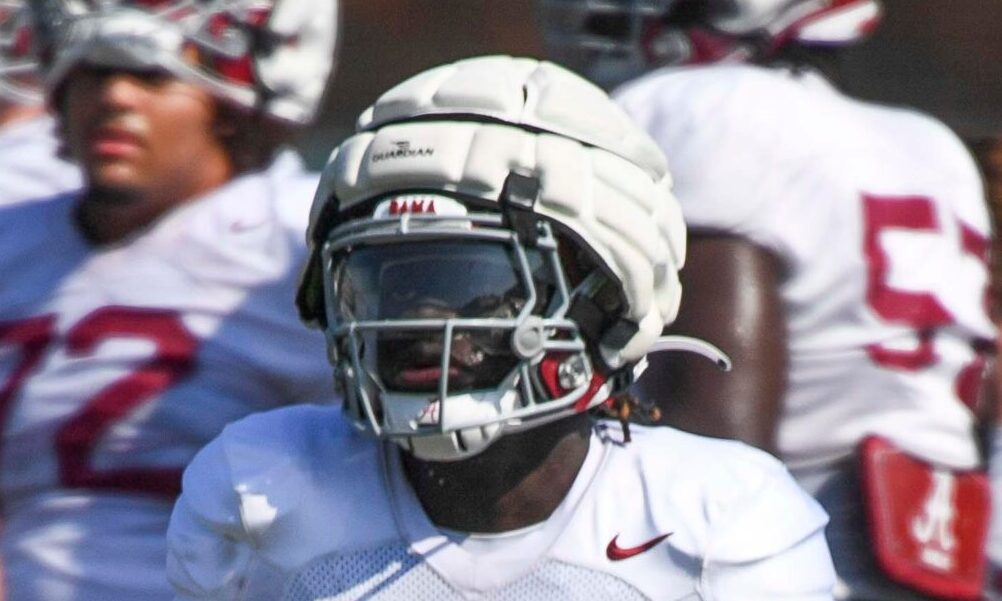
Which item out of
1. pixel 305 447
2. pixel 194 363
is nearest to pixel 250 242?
pixel 194 363

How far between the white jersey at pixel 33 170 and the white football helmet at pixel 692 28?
0.87 metres

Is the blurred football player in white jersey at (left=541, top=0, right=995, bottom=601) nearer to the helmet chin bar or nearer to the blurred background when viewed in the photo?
the helmet chin bar

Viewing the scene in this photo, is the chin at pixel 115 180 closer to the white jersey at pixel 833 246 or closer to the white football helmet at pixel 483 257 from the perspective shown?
the white jersey at pixel 833 246

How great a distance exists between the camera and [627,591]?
264cm

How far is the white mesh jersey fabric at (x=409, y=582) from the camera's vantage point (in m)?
2.64

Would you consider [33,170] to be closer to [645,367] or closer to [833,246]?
[833,246]

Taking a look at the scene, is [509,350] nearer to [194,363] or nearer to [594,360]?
[594,360]

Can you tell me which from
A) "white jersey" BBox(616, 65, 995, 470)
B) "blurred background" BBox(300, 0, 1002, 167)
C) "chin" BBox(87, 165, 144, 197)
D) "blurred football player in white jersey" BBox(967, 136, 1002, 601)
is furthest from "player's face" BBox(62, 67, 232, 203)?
"blurred background" BBox(300, 0, 1002, 167)

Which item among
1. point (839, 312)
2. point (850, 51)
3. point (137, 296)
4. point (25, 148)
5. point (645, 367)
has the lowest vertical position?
point (850, 51)

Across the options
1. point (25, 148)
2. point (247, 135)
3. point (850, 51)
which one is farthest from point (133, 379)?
point (850, 51)

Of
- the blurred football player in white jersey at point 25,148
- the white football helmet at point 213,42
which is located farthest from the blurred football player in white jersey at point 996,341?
the blurred football player in white jersey at point 25,148

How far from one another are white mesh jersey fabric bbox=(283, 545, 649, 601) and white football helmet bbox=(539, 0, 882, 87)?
1212mm

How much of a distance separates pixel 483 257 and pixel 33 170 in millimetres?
1776

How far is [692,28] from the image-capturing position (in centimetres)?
369
